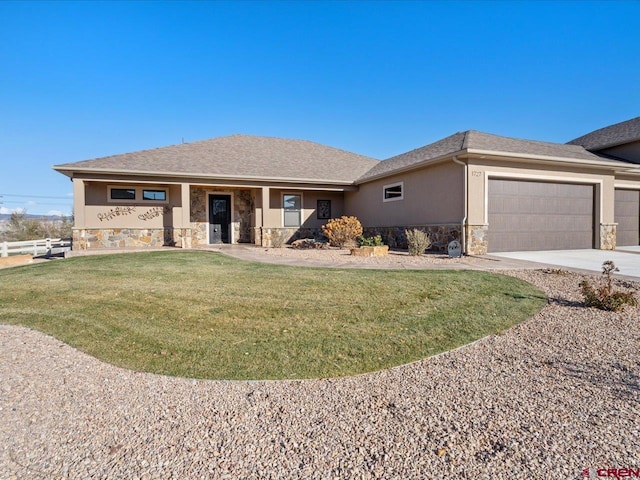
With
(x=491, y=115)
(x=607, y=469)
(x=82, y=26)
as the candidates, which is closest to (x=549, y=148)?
(x=491, y=115)

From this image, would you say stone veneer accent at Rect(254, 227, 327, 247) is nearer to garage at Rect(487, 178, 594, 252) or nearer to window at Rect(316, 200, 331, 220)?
window at Rect(316, 200, 331, 220)

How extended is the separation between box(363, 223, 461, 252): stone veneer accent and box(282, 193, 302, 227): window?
3851mm

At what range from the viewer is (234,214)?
17.1m

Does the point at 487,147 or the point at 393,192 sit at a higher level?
the point at 487,147

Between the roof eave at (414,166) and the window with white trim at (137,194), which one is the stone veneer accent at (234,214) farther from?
the roof eave at (414,166)

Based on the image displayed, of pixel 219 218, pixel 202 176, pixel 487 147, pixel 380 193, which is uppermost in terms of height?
pixel 487 147

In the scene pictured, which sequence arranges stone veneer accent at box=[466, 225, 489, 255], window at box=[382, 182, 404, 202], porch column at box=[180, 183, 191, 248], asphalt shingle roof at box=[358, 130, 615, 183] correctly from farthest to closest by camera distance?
window at box=[382, 182, 404, 202] → porch column at box=[180, 183, 191, 248] → asphalt shingle roof at box=[358, 130, 615, 183] → stone veneer accent at box=[466, 225, 489, 255]

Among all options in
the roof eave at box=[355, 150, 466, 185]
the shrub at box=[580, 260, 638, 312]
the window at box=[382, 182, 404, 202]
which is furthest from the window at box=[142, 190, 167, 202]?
the shrub at box=[580, 260, 638, 312]

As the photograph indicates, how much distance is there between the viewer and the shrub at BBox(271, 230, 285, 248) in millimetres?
15666

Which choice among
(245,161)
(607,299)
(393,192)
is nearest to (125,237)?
(245,161)

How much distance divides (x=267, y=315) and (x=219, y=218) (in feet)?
42.2

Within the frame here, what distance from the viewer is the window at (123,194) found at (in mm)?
14930

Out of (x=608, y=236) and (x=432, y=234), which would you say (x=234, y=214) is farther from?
(x=608, y=236)

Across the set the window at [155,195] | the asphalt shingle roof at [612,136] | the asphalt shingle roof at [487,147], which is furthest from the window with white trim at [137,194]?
the asphalt shingle roof at [612,136]
